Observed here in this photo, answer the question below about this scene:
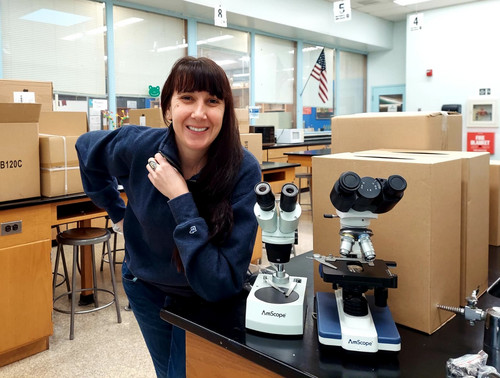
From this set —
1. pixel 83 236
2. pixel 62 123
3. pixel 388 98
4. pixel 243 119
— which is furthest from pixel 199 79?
pixel 388 98

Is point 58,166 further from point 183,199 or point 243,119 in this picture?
point 243,119

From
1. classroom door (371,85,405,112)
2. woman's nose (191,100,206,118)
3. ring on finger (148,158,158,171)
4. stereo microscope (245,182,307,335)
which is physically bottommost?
stereo microscope (245,182,307,335)

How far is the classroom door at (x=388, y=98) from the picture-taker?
9008 millimetres

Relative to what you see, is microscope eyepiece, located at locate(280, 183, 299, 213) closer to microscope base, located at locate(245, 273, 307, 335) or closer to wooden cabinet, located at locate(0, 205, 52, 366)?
microscope base, located at locate(245, 273, 307, 335)

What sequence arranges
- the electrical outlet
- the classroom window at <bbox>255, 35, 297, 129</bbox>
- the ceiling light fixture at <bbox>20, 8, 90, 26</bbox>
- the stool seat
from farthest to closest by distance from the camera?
1. the classroom window at <bbox>255, 35, 297, 129</bbox>
2. the ceiling light fixture at <bbox>20, 8, 90, 26</bbox>
3. the stool seat
4. the electrical outlet

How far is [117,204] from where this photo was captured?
5.36 feet

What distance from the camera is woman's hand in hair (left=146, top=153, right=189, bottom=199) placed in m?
1.14

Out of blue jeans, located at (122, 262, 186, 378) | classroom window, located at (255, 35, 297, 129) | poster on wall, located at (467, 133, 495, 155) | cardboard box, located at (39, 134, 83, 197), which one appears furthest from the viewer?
classroom window, located at (255, 35, 297, 129)

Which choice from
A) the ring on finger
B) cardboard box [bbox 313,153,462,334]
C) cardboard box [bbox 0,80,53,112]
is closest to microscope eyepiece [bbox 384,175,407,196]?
cardboard box [bbox 313,153,462,334]

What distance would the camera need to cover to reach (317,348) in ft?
2.90

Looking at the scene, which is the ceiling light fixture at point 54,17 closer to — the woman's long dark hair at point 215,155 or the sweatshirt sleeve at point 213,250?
the woman's long dark hair at point 215,155

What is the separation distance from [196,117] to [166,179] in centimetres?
18

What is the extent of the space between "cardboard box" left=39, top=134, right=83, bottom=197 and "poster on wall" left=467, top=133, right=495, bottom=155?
22.4ft

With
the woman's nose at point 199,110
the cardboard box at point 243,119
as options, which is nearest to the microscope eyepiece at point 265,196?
the woman's nose at point 199,110
